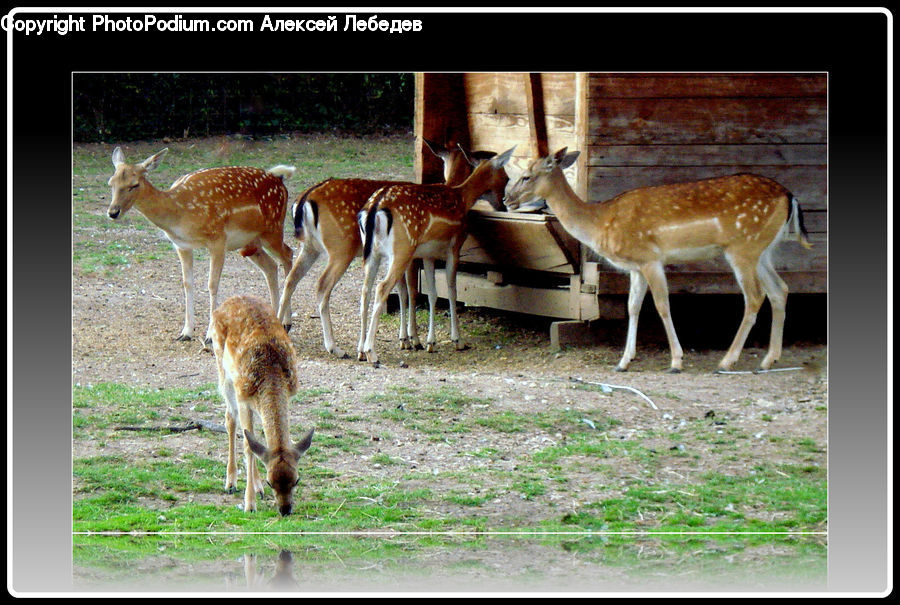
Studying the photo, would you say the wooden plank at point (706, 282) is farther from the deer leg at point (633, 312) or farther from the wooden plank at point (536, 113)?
the wooden plank at point (536, 113)

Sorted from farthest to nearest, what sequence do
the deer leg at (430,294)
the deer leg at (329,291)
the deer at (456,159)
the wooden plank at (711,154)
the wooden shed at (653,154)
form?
1. the deer at (456,159)
2. the deer leg at (430,294)
3. the deer leg at (329,291)
4. the wooden plank at (711,154)
5. the wooden shed at (653,154)

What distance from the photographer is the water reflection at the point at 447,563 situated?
3.58 meters

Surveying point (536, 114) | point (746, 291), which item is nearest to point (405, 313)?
point (536, 114)

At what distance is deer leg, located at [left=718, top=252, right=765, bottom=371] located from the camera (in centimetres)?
754

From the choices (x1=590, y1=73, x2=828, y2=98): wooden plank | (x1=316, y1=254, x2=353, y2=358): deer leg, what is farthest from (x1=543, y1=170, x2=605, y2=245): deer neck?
(x1=316, y1=254, x2=353, y2=358): deer leg

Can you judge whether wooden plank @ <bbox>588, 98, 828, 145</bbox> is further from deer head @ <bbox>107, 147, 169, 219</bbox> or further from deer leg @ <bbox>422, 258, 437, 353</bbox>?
deer head @ <bbox>107, 147, 169, 219</bbox>

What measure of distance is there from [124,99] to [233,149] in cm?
215

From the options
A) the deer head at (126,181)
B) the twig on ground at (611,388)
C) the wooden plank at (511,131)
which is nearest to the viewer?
the twig on ground at (611,388)

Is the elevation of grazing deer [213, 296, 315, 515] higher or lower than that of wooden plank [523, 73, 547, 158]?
lower

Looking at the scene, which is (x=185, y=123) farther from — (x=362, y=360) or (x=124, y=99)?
(x=362, y=360)

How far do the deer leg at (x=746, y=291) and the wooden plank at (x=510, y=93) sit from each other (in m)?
1.87

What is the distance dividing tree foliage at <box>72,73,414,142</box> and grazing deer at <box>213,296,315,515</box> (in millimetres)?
4009

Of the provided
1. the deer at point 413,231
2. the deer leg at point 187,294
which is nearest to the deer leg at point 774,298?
the deer at point 413,231

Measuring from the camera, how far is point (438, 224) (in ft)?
27.6
